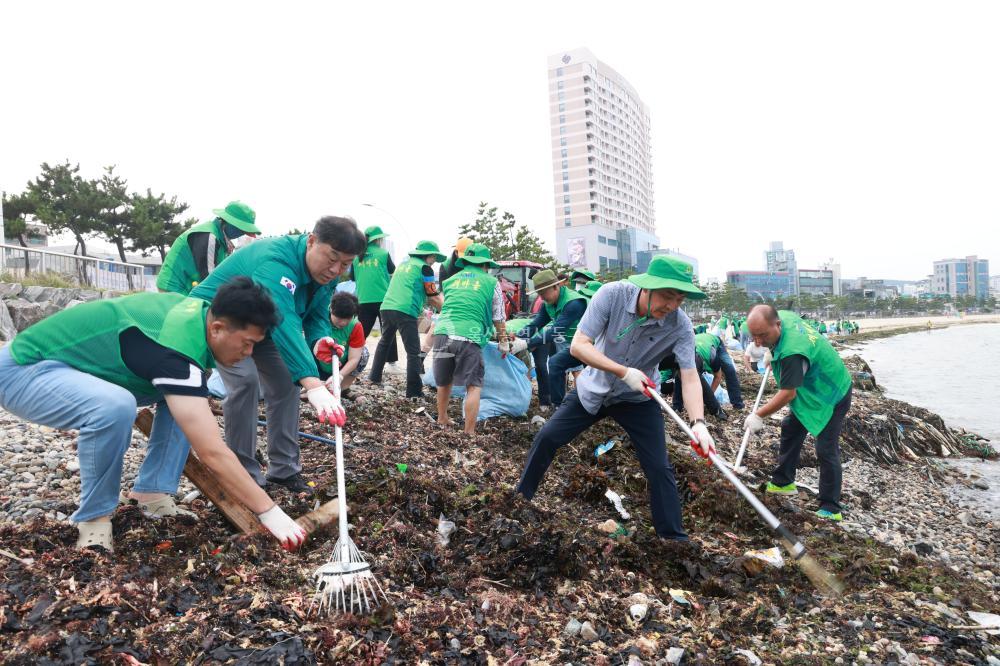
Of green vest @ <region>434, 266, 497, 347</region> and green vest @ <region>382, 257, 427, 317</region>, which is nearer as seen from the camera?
green vest @ <region>434, 266, 497, 347</region>

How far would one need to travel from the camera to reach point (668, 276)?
138 inches

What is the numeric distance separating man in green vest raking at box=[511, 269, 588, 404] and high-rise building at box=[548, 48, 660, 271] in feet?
282

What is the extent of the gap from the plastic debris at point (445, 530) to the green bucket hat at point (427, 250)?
4.16 m

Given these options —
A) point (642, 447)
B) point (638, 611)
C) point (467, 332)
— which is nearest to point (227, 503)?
point (638, 611)

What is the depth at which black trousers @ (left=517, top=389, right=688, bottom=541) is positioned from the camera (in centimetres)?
362

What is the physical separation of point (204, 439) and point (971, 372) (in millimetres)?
29841

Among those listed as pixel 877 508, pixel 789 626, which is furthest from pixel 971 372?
pixel 789 626

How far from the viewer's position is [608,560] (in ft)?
10.8

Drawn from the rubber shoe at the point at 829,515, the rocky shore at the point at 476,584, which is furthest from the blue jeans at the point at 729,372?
the rocky shore at the point at 476,584

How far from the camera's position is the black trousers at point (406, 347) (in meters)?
6.99

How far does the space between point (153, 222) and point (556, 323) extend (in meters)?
30.4

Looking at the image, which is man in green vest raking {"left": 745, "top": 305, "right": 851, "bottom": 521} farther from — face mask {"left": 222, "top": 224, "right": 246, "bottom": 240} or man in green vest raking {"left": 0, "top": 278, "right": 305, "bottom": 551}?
face mask {"left": 222, "top": 224, "right": 246, "bottom": 240}

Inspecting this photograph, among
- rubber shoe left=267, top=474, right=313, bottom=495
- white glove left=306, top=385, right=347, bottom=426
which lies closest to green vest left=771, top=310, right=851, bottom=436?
white glove left=306, top=385, right=347, bottom=426

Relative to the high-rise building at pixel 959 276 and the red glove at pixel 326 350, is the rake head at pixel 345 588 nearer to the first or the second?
the red glove at pixel 326 350
